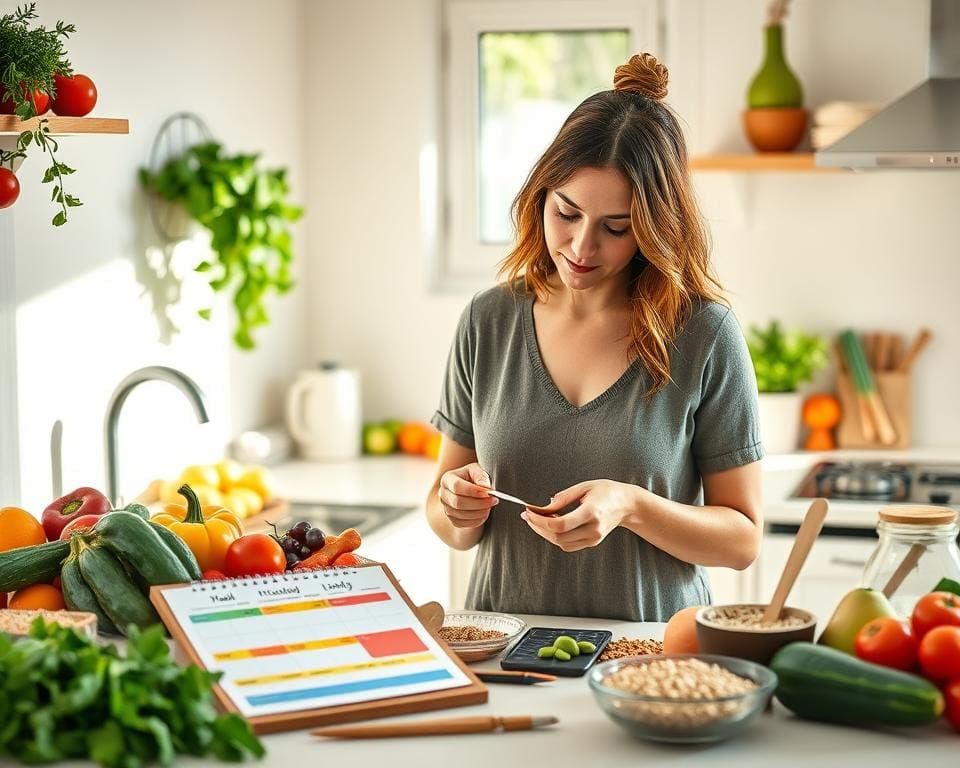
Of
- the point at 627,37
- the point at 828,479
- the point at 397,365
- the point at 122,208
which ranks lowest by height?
the point at 828,479

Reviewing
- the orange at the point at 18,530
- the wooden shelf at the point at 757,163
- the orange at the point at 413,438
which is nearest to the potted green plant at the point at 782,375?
the wooden shelf at the point at 757,163

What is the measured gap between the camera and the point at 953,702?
4.31 feet

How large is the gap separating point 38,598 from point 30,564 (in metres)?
0.05

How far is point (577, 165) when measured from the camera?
6.10 ft

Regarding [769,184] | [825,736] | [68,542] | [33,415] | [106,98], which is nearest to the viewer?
[825,736]

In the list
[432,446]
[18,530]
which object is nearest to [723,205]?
[432,446]

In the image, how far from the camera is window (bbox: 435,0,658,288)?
372cm

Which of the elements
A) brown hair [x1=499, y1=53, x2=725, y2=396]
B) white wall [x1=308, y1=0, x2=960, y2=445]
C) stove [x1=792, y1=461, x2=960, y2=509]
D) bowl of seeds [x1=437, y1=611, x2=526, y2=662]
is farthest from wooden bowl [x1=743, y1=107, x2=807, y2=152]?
bowl of seeds [x1=437, y1=611, x2=526, y2=662]

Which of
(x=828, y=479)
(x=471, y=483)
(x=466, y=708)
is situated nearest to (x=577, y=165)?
(x=471, y=483)

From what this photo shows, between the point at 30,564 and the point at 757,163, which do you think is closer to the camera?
the point at 30,564

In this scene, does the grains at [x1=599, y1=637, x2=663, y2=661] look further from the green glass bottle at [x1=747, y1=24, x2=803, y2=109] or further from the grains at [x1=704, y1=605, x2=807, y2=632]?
the green glass bottle at [x1=747, y1=24, x2=803, y2=109]

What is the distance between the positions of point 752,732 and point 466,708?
1.01 feet

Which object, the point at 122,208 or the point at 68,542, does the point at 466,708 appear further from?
the point at 122,208

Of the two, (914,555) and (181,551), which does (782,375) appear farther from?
(181,551)
